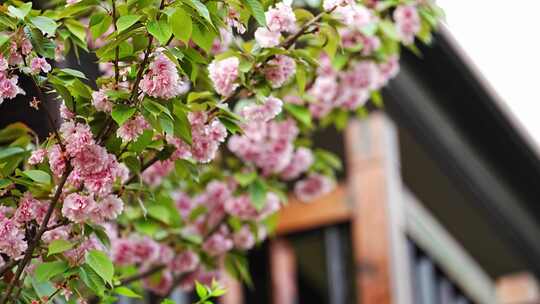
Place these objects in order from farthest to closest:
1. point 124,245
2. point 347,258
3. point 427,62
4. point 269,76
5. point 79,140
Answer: point 347,258, point 427,62, point 124,245, point 269,76, point 79,140

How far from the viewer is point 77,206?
1924mm

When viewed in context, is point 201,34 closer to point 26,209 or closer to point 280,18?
point 280,18

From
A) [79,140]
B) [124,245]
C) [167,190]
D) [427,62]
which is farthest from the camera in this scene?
[427,62]

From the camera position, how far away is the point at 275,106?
7.37 ft

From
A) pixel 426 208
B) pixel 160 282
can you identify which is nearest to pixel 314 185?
pixel 160 282

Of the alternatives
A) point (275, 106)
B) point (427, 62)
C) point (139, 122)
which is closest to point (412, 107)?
point (427, 62)

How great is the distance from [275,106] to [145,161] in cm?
31

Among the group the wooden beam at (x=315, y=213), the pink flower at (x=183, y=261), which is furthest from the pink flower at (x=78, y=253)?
the wooden beam at (x=315, y=213)

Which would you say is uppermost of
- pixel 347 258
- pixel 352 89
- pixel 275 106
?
pixel 275 106

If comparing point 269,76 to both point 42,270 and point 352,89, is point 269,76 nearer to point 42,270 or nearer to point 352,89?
point 42,270

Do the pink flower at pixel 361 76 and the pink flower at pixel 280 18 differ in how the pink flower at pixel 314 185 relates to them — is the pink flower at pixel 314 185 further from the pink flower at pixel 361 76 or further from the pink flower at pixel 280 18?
the pink flower at pixel 280 18

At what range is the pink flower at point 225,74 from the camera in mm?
2219

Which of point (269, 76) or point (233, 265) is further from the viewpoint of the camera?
point (233, 265)

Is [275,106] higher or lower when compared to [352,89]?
higher
